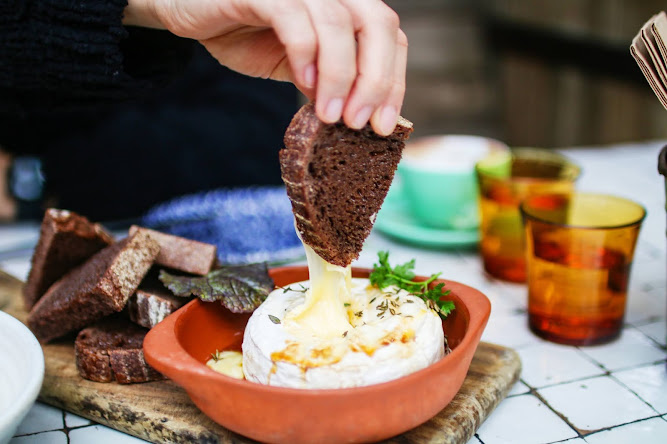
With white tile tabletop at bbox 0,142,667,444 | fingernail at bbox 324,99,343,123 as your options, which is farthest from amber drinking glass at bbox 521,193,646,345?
fingernail at bbox 324,99,343,123

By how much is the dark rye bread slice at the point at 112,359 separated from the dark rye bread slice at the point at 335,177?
327 mm

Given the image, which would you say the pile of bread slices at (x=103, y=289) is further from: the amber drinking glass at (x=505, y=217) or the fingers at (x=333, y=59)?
the amber drinking glass at (x=505, y=217)

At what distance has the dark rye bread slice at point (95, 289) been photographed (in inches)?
36.9

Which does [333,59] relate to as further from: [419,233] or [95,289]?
[419,233]

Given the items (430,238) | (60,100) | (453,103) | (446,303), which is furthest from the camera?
(453,103)

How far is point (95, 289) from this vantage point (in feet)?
3.04

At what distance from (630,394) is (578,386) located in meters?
0.07

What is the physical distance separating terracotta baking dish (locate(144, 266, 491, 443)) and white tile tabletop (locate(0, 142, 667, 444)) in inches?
5.7

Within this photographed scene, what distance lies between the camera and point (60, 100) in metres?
1.28

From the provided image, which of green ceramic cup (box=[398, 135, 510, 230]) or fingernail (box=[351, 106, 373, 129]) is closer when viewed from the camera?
fingernail (box=[351, 106, 373, 129])

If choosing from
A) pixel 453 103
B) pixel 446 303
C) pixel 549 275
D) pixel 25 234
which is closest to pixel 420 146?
pixel 549 275

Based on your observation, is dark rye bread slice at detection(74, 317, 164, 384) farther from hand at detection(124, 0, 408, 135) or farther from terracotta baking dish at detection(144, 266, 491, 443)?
hand at detection(124, 0, 408, 135)

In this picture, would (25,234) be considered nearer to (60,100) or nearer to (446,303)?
(60,100)

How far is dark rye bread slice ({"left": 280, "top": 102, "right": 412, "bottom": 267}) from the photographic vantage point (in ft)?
2.60
